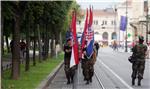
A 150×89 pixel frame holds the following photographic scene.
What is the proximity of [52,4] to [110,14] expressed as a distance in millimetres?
162443

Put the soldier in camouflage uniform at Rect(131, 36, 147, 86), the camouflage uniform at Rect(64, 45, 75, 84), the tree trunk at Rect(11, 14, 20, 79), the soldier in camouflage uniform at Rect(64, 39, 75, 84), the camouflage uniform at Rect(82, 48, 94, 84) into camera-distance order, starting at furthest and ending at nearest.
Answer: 1. the camouflage uniform at Rect(82, 48, 94, 84)
2. the tree trunk at Rect(11, 14, 20, 79)
3. the camouflage uniform at Rect(64, 45, 75, 84)
4. the soldier in camouflage uniform at Rect(64, 39, 75, 84)
5. the soldier in camouflage uniform at Rect(131, 36, 147, 86)

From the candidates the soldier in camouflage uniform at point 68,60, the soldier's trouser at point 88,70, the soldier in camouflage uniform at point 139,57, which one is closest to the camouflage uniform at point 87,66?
the soldier's trouser at point 88,70

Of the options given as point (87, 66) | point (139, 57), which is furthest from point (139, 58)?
point (87, 66)

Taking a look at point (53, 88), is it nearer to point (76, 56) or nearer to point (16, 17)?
point (16, 17)

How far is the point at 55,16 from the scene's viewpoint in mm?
38969

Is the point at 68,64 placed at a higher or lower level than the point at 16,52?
lower

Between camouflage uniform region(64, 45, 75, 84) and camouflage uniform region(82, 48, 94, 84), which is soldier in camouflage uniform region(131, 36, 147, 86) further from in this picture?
camouflage uniform region(64, 45, 75, 84)

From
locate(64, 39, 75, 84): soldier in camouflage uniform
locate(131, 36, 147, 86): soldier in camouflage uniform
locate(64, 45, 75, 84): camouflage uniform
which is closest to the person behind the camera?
locate(131, 36, 147, 86): soldier in camouflage uniform

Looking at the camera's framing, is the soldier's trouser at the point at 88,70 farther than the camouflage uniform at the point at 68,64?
Yes

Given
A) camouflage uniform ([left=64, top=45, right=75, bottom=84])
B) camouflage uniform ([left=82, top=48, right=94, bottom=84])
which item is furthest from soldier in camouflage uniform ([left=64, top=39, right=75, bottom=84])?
camouflage uniform ([left=82, top=48, right=94, bottom=84])

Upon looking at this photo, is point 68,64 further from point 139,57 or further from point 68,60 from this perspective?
point 139,57

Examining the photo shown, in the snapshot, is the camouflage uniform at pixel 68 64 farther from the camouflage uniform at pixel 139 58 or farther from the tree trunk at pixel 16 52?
the camouflage uniform at pixel 139 58

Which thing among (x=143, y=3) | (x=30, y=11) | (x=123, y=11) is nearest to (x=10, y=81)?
(x=30, y=11)

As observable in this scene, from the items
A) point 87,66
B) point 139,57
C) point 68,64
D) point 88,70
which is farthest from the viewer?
point 88,70
